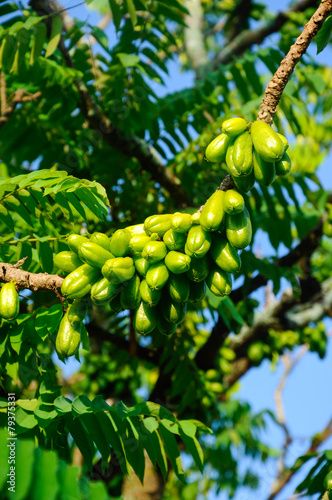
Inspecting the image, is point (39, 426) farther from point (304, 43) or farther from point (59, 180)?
point (304, 43)

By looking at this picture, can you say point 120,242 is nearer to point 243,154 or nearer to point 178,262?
point 178,262

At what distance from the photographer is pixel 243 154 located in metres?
1.80

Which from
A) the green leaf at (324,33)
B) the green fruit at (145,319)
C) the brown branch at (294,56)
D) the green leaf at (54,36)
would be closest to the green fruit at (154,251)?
the green fruit at (145,319)

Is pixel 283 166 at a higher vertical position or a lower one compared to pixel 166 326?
higher

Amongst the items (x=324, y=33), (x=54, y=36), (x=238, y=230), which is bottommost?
(x=238, y=230)

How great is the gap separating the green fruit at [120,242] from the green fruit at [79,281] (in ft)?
0.37

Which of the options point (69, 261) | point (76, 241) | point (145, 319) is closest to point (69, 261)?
point (69, 261)

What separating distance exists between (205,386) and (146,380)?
7.44 feet

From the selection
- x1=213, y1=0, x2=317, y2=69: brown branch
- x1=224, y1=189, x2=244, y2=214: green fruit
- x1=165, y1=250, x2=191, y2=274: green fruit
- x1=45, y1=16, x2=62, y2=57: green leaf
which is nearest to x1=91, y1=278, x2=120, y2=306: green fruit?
x1=165, y1=250, x2=191, y2=274: green fruit

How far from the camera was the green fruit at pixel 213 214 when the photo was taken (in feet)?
5.82

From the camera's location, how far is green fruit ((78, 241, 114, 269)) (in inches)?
73.4

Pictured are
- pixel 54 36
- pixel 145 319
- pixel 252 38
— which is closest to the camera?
pixel 145 319

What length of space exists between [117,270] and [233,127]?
674 mm

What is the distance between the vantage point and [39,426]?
1.95 m
